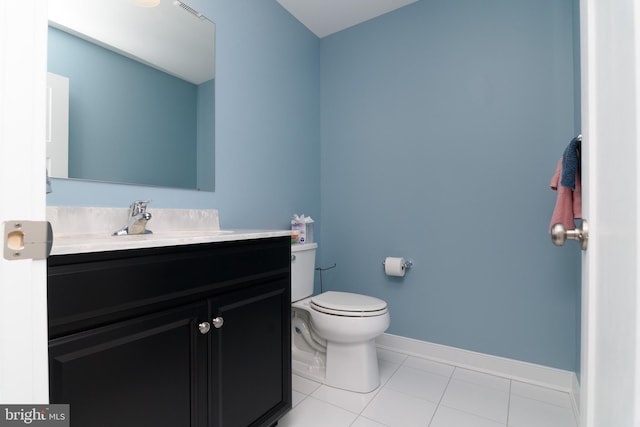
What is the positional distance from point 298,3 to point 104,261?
80.7 inches

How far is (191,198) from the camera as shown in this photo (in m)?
1.52

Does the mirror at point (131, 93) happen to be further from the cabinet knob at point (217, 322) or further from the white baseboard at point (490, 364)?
the white baseboard at point (490, 364)

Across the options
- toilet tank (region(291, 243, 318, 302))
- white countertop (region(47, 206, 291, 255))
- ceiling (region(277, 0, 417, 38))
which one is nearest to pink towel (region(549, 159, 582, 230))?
white countertop (region(47, 206, 291, 255))

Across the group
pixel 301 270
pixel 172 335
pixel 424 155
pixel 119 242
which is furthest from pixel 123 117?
pixel 424 155

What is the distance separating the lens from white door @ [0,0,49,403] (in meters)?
0.40

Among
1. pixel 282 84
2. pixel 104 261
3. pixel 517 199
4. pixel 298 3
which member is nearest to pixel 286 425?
pixel 104 261

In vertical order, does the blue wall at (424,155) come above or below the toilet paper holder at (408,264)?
above

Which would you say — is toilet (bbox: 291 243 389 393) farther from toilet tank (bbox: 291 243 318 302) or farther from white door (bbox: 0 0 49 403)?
white door (bbox: 0 0 49 403)

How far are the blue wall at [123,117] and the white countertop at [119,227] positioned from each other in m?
0.15

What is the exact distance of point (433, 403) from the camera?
155 centimetres

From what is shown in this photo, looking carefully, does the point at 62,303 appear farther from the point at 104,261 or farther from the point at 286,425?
the point at 286,425

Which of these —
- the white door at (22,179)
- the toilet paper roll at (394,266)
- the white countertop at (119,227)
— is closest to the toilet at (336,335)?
the toilet paper roll at (394,266)

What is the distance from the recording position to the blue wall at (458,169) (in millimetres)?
1703

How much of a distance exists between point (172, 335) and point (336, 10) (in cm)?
223
